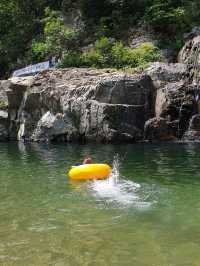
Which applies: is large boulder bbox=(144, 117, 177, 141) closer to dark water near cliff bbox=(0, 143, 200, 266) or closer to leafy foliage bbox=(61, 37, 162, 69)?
leafy foliage bbox=(61, 37, 162, 69)

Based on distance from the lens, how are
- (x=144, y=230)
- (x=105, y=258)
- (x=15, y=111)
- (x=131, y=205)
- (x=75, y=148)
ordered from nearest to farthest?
1. (x=105, y=258)
2. (x=144, y=230)
3. (x=131, y=205)
4. (x=75, y=148)
5. (x=15, y=111)

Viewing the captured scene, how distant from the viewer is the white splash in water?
43.6ft

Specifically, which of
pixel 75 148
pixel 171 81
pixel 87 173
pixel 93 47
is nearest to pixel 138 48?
pixel 93 47

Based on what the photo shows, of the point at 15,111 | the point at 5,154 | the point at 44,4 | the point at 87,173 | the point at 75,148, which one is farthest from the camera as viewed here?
the point at 44,4

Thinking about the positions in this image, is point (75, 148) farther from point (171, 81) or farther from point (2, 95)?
point (2, 95)

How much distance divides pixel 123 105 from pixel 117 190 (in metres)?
18.1

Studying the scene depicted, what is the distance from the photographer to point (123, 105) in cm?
3281

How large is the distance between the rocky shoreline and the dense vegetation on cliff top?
5.09 m

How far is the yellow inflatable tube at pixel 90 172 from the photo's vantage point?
17016 millimetres

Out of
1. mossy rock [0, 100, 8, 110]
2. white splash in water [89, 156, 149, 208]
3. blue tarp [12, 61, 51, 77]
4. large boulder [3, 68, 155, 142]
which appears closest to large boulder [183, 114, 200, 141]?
large boulder [3, 68, 155, 142]

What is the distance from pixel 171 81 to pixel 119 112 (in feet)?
14.7

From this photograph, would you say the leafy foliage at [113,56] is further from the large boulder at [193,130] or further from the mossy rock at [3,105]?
the large boulder at [193,130]

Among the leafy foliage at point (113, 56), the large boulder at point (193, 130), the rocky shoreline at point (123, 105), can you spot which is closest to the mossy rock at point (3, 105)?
the rocky shoreline at point (123, 105)

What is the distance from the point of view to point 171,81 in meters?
33.7
